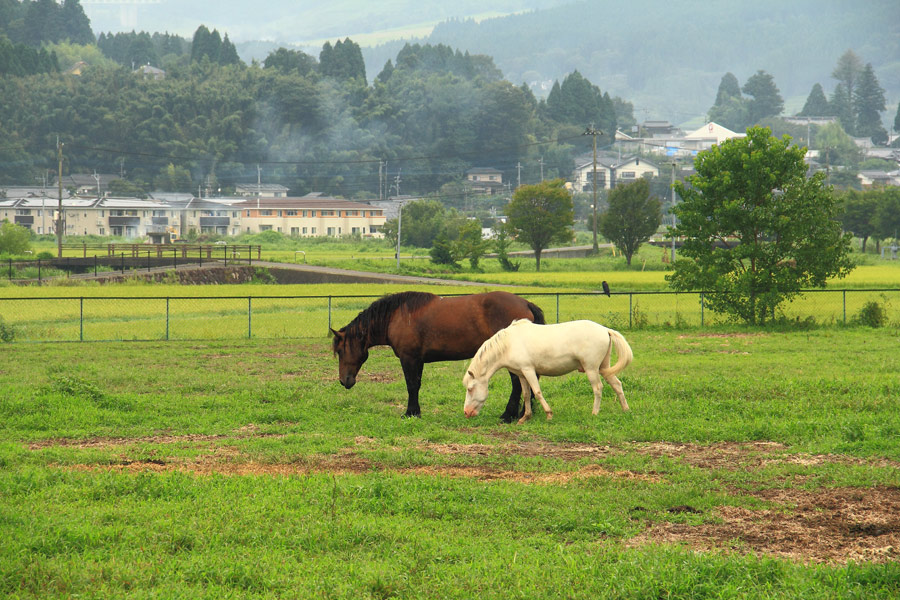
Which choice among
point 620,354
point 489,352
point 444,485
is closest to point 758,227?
point 620,354

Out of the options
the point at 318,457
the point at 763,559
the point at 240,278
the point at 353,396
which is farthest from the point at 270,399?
the point at 240,278

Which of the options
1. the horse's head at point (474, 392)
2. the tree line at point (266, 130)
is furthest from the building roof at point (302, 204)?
the horse's head at point (474, 392)

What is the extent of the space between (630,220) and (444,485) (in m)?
64.7

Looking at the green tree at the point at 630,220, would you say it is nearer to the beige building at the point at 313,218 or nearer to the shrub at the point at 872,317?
the shrub at the point at 872,317

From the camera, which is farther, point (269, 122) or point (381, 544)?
point (269, 122)

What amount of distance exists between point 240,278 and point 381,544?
167 feet

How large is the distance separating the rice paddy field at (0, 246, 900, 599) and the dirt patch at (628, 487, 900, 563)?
0.03 metres

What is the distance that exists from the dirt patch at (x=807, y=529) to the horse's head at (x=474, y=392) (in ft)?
15.9

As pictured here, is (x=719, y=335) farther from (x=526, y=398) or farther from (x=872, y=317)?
(x=526, y=398)

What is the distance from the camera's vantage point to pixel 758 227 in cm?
2925

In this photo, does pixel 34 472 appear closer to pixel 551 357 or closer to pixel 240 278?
pixel 551 357

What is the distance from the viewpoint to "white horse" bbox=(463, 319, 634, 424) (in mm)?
12984

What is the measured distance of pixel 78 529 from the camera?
7832mm

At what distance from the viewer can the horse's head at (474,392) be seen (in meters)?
13.0
